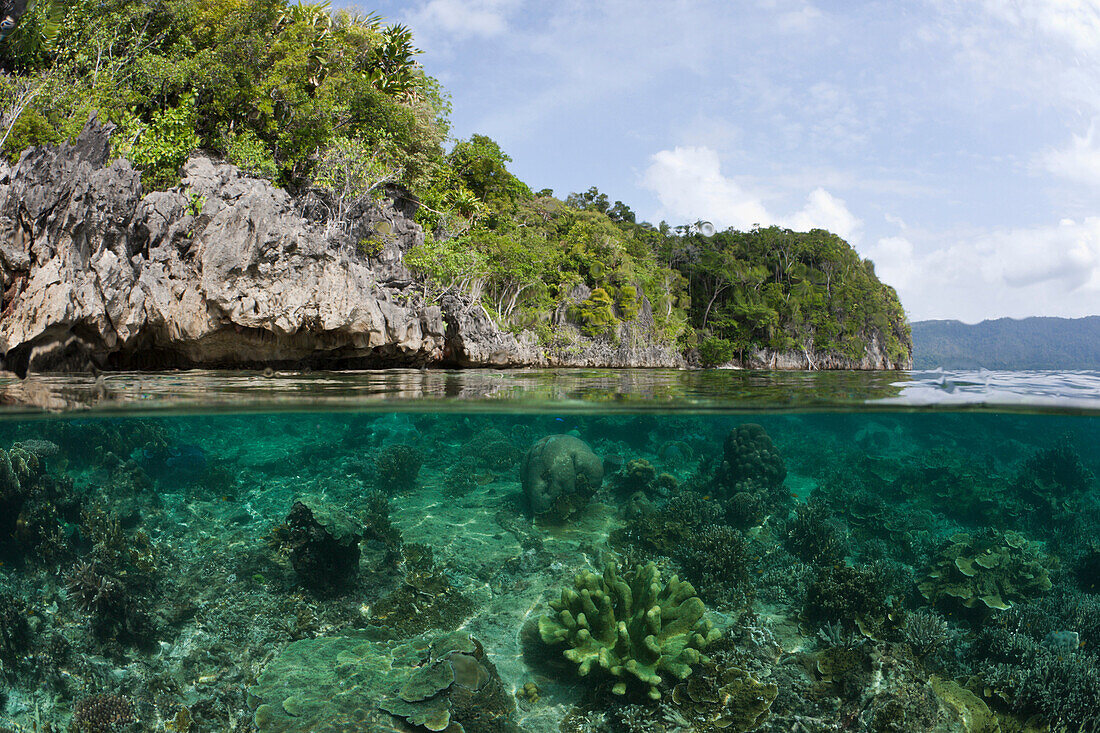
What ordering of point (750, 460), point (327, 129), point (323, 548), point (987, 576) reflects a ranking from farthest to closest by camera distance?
1. point (327, 129)
2. point (750, 460)
3. point (987, 576)
4. point (323, 548)

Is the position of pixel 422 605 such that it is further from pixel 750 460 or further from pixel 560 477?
pixel 750 460

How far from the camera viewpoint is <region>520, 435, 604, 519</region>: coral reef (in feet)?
34.7

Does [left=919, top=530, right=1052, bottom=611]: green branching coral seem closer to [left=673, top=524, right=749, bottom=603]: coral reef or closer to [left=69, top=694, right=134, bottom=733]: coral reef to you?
[left=673, top=524, right=749, bottom=603]: coral reef

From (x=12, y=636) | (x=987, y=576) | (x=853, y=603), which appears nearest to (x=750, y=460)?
(x=853, y=603)

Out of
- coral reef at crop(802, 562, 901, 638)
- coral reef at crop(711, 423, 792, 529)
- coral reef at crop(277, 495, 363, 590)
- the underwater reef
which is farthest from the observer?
coral reef at crop(711, 423, 792, 529)

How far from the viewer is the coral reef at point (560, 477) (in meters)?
10.6

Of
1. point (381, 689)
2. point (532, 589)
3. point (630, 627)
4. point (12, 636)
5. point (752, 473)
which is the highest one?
point (752, 473)

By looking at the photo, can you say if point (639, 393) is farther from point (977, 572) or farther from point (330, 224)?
point (330, 224)

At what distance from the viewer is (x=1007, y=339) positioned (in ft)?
337

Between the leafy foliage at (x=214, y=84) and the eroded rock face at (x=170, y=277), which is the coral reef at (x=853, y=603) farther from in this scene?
the leafy foliage at (x=214, y=84)

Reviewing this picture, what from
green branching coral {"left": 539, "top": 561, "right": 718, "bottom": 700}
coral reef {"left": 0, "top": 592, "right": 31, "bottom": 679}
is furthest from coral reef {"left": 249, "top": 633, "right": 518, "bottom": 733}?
coral reef {"left": 0, "top": 592, "right": 31, "bottom": 679}

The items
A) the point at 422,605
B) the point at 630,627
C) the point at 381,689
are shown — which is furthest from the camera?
the point at 422,605

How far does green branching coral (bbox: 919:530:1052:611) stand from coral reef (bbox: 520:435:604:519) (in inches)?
229

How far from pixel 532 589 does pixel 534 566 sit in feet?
1.78
